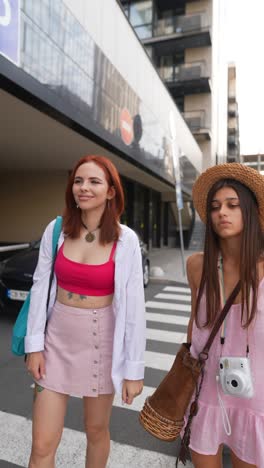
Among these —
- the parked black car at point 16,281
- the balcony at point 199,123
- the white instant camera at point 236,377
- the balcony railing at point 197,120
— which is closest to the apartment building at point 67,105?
the parked black car at point 16,281

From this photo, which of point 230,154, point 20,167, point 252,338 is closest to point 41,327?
point 252,338

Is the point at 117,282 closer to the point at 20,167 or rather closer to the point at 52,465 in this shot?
the point at 52,465

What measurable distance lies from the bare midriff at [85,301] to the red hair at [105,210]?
275 mm

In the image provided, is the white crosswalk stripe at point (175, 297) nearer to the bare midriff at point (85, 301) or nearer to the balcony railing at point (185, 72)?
the bare midriff at point (85, 301)

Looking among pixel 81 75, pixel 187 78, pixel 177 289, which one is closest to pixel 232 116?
pixel 187 78

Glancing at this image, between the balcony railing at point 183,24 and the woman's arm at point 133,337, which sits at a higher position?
the balcony railing at point 183,24

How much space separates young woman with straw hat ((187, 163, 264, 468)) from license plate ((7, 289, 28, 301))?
438 cm

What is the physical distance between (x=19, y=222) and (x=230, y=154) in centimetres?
5194

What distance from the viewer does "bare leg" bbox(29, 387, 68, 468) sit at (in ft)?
5.38

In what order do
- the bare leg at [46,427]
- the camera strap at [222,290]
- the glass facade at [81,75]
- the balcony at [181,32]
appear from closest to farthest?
1. the camera strap at [222,290]
2. the bare leg at [46,427]
3. the glass facade at [81,75]
4. the balcony at [181,32]

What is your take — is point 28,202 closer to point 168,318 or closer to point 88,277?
point 168,318

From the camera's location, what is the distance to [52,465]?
1700mm

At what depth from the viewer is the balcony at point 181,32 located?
26734 mm

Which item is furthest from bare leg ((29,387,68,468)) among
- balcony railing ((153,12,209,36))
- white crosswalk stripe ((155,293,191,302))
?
balcony railing ((153,12,209,36))
